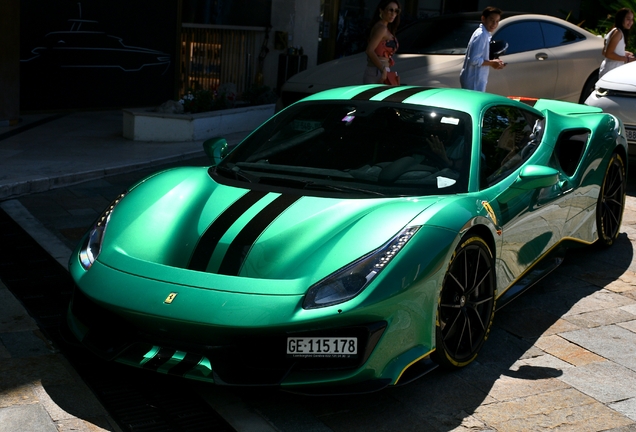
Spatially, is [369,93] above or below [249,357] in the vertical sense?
above

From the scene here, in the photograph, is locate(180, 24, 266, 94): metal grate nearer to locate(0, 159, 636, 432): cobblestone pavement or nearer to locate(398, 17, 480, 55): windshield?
locate(398, 17, 480, 55): windshield

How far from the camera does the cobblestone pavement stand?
376 cm

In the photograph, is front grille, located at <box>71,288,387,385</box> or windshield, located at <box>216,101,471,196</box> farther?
windshield, located at <box>216,101,471,196</box>

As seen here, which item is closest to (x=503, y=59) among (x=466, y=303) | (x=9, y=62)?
(x=9, y=62)

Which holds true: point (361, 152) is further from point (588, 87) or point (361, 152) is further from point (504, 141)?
point (588, 87)

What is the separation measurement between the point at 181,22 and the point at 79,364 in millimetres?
9773

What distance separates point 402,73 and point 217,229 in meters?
6.15

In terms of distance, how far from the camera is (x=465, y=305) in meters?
4.21

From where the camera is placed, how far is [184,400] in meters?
3.89

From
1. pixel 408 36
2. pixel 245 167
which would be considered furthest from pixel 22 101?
pixel 245 167

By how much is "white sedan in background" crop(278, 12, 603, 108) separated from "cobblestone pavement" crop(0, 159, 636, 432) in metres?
4.71

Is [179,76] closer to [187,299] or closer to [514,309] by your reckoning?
[514,309]

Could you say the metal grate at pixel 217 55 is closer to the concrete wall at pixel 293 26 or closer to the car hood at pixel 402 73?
the concrete wall at pixel 293 26

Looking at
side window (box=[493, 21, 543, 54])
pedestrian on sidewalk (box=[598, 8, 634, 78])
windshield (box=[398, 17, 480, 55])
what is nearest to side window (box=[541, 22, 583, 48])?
side window (box=[493, 21, 543, 54])
